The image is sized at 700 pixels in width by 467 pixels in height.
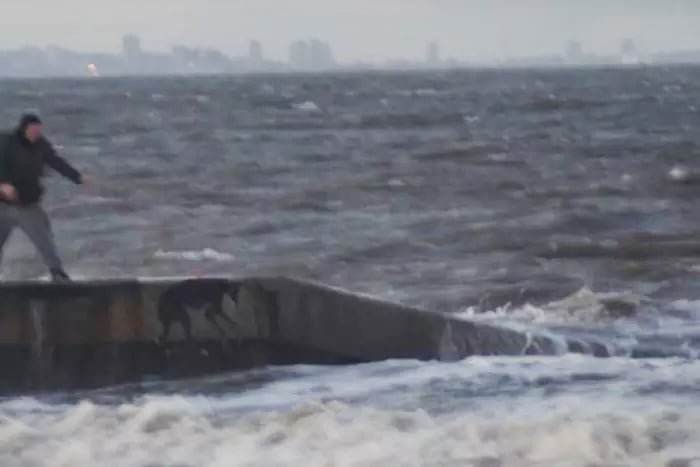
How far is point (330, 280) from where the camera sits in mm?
19578

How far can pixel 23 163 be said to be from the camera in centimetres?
1300

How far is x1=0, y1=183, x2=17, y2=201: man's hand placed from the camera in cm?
1286

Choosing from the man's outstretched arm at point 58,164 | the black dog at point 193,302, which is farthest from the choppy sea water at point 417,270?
the man's outstretched arm at point 58,164

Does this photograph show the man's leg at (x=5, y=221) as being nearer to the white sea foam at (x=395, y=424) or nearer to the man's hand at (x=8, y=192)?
the man's hand at (x=8, y=192)

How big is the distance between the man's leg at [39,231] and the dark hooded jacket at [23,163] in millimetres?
75

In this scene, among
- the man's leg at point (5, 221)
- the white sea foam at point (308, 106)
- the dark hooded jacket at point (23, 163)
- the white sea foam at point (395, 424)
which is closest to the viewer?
the white sea foam at point (395, 424)

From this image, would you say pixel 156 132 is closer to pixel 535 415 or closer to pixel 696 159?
pixel 696 159

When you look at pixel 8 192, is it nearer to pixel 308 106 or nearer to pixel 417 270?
pixel 417 270

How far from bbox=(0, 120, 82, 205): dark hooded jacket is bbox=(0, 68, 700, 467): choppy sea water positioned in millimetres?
1642

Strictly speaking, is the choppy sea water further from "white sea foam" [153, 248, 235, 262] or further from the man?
the man

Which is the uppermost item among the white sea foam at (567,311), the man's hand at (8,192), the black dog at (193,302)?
the man's hand at (8,192)

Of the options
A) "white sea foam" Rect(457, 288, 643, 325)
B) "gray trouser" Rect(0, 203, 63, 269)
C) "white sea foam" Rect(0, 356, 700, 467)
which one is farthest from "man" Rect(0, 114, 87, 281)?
"white sea foam" Rect(457, 288, 643, 325)

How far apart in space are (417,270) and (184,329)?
775cm

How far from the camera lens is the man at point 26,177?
42.6ft
